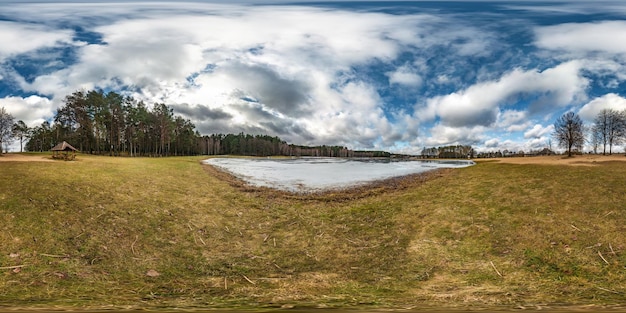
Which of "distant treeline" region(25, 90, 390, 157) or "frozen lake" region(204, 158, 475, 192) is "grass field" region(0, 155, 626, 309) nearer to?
"frozen lake" region(204, 158, 475, 192)

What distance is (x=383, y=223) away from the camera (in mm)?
12305

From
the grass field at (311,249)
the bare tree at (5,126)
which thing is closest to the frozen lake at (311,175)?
the grass field at (311,249)

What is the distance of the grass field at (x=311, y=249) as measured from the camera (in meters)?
5.98

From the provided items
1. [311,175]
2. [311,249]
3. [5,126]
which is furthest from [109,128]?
[311,249]

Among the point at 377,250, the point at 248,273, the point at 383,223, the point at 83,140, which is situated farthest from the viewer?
the point at 83,140

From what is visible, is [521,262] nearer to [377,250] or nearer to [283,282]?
[377,250]

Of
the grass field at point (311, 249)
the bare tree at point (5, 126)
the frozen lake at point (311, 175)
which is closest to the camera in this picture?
the grass field at point (311, 249)

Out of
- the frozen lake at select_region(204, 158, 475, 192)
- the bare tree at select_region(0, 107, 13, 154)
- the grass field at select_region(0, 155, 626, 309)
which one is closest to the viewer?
the grass field at select_region(0, 155, 626, 309)

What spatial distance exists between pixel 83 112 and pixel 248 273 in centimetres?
8876

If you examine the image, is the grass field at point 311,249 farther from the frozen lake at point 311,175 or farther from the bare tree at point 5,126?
the bare tree at point 5,126

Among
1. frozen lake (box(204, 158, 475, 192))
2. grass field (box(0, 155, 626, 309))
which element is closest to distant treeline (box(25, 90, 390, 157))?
frozen lake (box(204, 158, 475, 192))

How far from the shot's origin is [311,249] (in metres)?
9.75

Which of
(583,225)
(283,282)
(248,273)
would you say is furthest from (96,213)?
(583,225)

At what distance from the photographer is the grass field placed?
598 cm
